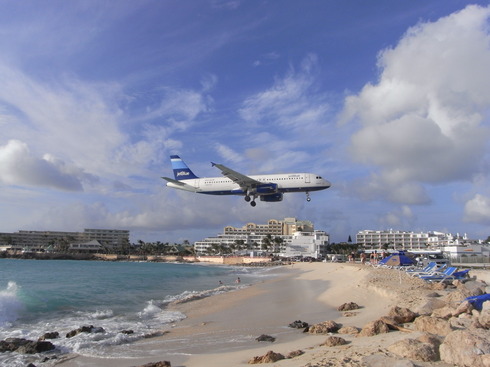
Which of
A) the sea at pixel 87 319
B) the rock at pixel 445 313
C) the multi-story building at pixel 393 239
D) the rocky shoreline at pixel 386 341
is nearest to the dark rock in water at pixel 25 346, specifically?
the rocky shoreline at pixel 386 341

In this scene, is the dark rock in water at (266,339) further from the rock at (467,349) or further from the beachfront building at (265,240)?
the beachfront building at (265,240)

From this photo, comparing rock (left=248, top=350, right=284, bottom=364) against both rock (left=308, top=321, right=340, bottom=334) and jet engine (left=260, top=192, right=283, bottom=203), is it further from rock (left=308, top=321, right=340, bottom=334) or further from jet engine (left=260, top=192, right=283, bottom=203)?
jet engine (left=260, top=192, right=283, bottom=203)

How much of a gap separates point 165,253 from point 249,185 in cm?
14282

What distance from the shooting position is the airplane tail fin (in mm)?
44906

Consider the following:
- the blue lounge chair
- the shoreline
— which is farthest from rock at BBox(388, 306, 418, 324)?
the blue lounge chair

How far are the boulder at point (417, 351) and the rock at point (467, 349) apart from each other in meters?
0.17

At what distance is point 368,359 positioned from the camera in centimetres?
742

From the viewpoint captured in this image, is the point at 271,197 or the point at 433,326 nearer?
the point at 433,326

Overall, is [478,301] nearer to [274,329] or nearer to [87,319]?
[274,329]

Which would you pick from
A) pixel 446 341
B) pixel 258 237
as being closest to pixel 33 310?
pixel 446 341

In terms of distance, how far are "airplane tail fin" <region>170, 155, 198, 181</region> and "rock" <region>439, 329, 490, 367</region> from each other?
38751mm

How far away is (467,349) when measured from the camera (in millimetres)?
6895

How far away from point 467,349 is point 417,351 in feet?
2.80

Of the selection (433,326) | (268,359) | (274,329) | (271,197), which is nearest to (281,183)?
(271,197)
